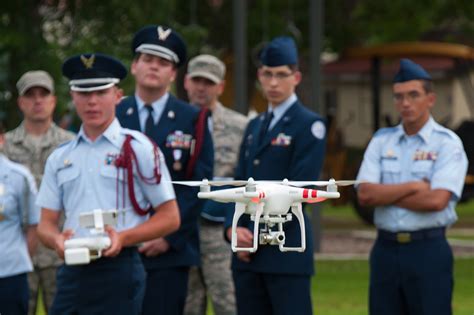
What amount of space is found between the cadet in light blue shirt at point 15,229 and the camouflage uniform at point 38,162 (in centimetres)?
147

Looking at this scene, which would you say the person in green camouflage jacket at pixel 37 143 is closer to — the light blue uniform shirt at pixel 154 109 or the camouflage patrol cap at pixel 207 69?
the camouflage patrol cap at pixel 207 69

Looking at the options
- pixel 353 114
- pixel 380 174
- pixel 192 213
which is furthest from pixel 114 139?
pixel 353 114

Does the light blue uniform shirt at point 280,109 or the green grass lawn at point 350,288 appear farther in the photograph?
the green grass lawn at point 350,288

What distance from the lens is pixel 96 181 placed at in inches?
273

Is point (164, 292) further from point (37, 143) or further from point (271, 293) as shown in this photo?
point (37, 143)

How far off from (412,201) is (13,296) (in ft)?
7.90

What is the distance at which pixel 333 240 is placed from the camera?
72.7ft

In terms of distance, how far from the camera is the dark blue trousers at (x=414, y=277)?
8609 millimetres

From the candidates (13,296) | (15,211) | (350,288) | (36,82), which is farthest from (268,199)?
(350,288)

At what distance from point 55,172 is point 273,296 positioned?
170 centimetres

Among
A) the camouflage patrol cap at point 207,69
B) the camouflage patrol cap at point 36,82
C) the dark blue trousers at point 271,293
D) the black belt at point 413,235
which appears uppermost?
the camouflage patrol cap at point 207,69

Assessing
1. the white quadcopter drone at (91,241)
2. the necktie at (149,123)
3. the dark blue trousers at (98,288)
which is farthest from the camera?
the necktie at (149,123)

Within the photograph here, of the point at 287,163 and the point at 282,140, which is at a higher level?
the point at 282,140

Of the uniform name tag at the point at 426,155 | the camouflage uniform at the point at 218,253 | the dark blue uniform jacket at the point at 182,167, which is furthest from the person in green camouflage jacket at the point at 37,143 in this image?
the uniform name tag at the point at 426,155
